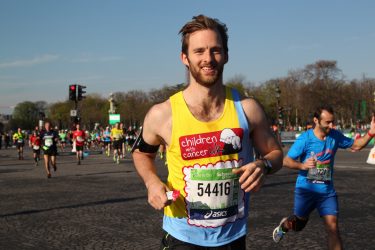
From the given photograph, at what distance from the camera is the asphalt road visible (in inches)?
247

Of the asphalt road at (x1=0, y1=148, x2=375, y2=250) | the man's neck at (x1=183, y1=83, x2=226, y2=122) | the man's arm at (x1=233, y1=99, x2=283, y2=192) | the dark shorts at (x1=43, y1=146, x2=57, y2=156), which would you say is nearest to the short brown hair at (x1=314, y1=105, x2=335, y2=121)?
the asphalt road at (x1=0, y1=148, x2=375, y2=250)

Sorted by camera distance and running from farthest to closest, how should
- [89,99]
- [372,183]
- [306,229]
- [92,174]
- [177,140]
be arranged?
1. [89,99]
2. [92,174]
3. [372,183]
4. [306,229]
5. [177,140]

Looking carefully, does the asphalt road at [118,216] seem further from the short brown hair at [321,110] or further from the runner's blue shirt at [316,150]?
the short brown hair at [321,110]

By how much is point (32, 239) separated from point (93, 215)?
1.89 m

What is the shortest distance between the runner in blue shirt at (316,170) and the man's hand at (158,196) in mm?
3018

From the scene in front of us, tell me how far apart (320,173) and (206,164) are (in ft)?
10.0

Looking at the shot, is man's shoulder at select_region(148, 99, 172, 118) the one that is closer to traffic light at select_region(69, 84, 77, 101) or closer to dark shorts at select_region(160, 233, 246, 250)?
dark shorts at select_region(160, 233, 246, 250)

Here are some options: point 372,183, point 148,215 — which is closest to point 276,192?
point 372,183

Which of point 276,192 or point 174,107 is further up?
point 174,107

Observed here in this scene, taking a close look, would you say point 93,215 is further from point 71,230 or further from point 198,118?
point 198,118

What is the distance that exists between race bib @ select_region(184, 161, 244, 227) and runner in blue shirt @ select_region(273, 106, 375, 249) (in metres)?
2.74

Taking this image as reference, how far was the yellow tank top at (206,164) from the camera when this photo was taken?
2746mm

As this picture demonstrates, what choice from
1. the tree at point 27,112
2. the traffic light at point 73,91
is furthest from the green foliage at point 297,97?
the traffic light at point 73,91

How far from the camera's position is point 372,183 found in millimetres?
12344
